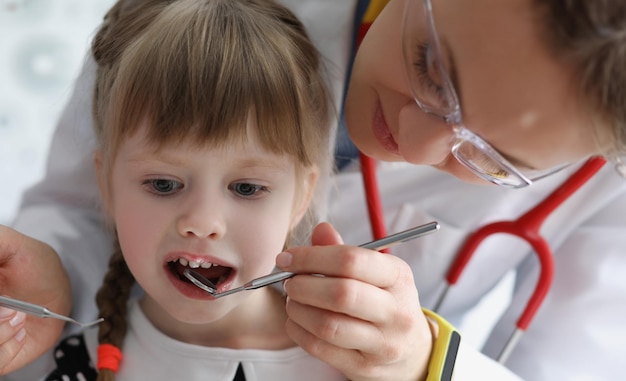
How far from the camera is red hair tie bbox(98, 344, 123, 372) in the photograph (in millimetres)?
1005

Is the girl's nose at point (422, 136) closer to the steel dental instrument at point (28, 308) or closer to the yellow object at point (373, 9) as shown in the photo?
the yellow object at point (373, 9)

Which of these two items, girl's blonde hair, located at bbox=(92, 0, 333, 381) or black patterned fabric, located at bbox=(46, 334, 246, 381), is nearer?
girl's blonde hair, located at bbox=(92, 0, 333, 381)

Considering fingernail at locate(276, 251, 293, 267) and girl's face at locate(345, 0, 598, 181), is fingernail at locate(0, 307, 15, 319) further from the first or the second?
girl's face at locate(345, 0, 598, 181)

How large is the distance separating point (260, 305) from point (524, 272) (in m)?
0.53

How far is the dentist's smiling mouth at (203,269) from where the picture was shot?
3.10 feet

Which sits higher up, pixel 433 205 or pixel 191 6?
pixel 191 6

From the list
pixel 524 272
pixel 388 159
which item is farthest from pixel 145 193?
pixel 524 272

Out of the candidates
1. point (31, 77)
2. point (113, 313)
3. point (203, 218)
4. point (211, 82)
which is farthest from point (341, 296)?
point (31, 77)

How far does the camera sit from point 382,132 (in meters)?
1.01

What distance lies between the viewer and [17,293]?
1.04m

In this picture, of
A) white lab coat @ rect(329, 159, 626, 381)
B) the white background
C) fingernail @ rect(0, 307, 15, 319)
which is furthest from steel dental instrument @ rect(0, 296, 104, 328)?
the white background

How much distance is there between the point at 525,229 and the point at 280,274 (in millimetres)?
488

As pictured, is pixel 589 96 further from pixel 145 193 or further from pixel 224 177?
pixel 145 193

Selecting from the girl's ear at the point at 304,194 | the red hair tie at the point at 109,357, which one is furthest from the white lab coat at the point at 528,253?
the red hair tie at the point at 109,357
